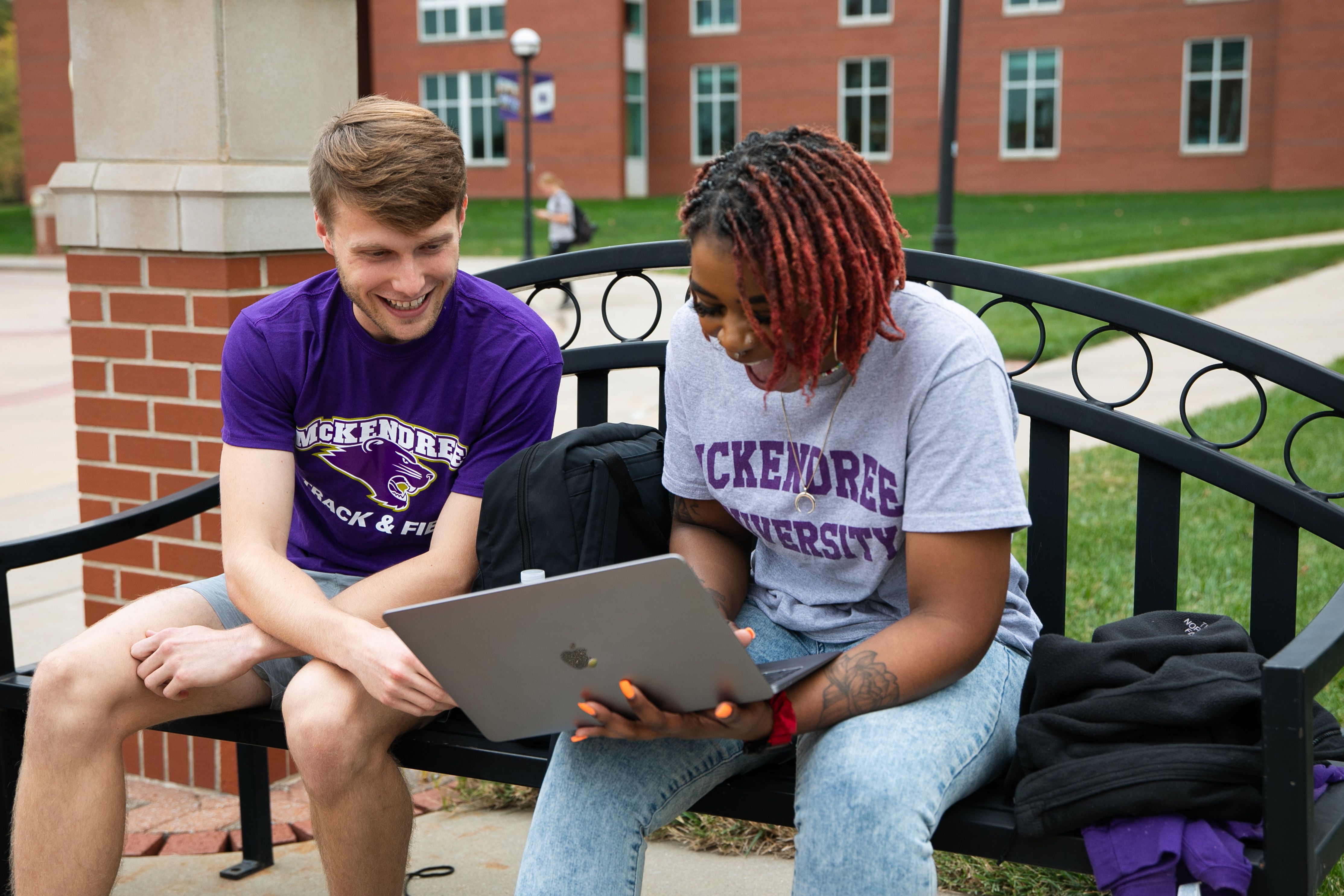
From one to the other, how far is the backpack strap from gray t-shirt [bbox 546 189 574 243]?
49.3 feet

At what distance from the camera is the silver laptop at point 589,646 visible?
1.56 m

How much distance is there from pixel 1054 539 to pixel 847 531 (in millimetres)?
610

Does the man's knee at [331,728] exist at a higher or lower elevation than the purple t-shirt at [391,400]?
lower

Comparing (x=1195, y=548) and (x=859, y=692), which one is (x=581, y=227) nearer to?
(x=1195, y=548)

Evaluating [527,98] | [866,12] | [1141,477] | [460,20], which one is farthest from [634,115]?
[1141,477]

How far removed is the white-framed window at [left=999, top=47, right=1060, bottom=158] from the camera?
109ft

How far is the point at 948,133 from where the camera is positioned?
1034cm

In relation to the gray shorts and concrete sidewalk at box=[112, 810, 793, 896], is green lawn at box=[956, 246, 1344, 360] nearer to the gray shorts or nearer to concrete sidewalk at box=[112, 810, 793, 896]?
concrete sidewalk at box=[112, 810, 793, 896]

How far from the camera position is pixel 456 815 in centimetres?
306

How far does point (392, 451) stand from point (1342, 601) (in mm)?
1582

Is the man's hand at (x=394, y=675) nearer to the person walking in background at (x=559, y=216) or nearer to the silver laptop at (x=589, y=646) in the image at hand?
the silver laptop at (x=589, y=646)

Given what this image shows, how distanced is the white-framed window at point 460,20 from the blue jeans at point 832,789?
3741cm

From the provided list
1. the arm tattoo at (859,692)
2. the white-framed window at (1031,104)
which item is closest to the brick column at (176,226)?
the arm tattoo at (859,692)

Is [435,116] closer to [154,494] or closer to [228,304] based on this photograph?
[228,304]
